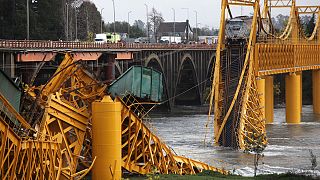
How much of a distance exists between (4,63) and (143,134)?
141ft

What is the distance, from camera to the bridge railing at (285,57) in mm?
81312

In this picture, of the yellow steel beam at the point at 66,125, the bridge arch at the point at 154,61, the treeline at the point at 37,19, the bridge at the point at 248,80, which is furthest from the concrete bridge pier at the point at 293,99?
the yellow steel beam at the point at 66,125

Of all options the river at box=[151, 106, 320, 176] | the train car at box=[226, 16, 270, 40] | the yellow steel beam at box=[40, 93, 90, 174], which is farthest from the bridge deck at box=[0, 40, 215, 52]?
the yellow steel beam at box=[40, 93, 90, 174]

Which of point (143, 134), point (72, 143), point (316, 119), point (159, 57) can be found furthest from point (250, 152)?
point (159, 57)

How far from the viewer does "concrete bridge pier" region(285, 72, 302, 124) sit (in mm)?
97938

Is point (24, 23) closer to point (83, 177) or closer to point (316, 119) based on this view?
point (316, 119)

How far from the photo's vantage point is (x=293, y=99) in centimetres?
9975

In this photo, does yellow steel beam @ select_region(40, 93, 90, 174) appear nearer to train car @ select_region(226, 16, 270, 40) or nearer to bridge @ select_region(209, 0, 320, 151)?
bridge @ select_region(209, 0, 320, 151)

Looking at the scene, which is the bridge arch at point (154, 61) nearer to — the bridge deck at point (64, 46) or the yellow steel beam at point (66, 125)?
the bridge deck at point (64, 46)

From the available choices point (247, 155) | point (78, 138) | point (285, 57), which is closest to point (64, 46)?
point (285, 57)

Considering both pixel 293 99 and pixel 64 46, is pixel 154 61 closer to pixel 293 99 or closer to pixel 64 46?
pixel 293 99

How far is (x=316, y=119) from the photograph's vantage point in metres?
107

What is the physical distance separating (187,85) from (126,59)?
4871cm

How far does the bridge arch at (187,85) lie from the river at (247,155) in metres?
36.0
